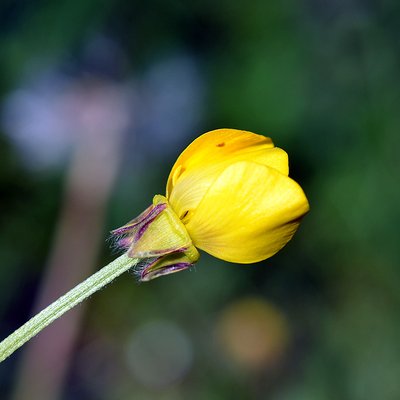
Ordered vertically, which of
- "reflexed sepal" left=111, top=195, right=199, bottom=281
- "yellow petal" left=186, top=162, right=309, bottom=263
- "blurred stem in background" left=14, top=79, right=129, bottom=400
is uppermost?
"yellow petal" left=186, top=162, right=309, bottom=263

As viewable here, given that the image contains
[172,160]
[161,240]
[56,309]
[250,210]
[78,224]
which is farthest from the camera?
[172,160]

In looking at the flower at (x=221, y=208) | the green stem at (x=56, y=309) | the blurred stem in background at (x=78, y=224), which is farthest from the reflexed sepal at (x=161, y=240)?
the blurred stem in background at (x=78, y=224)

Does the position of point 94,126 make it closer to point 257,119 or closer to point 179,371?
point 257,119

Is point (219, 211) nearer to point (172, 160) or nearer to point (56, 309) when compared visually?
point (56, 309)

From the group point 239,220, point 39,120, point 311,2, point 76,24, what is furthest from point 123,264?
point 311,2

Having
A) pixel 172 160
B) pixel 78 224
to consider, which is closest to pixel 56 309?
pixel 78 224

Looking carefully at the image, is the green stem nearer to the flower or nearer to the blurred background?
the flower

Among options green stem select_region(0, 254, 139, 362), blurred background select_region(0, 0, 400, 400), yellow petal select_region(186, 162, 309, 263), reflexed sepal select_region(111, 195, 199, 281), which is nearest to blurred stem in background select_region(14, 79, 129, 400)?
blurred background select_region(0, 0, 400, 400)
